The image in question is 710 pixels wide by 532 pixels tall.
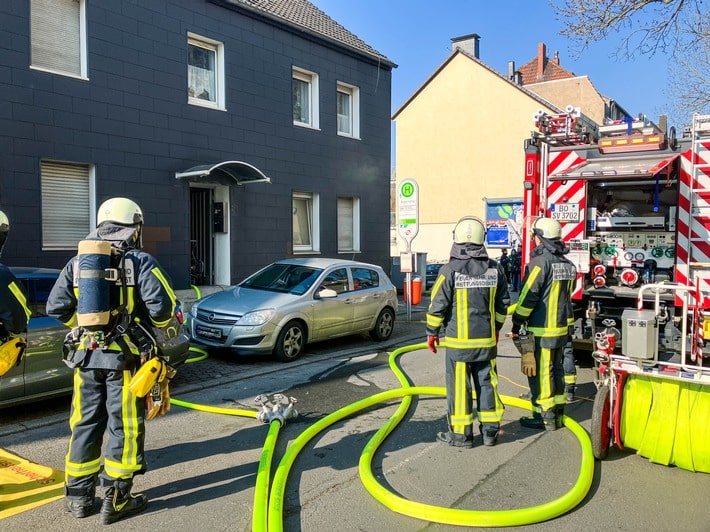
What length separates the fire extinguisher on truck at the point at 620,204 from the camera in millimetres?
6652

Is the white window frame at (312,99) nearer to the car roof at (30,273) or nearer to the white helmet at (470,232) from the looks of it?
the car roof at (30,273)

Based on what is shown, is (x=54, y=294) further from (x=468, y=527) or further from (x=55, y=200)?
(x=55, y=200)

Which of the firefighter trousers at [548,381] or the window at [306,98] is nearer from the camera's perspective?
the firefighter trousers at [548,381]

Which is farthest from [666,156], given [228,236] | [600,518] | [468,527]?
[228,236]

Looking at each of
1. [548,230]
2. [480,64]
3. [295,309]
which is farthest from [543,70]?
[548,230]

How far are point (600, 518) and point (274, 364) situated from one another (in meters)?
5.29

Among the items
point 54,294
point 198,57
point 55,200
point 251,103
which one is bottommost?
point 54,294

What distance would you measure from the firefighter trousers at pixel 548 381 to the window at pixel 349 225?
1125cm

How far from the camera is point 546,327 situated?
5359 mm

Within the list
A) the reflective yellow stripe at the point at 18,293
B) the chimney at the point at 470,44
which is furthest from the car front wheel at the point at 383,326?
the chimney at the point at 470,44

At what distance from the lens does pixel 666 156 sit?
678 centimetres

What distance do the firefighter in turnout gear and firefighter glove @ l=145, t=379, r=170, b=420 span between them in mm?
46

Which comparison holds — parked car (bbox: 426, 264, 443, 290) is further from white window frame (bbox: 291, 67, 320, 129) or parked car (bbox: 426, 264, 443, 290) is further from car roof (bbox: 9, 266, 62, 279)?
car roof (bbox: 9, 266, 62, 279)

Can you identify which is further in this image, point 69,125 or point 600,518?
point 69,125
